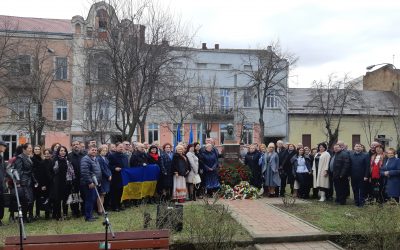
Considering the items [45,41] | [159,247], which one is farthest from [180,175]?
[45,41]

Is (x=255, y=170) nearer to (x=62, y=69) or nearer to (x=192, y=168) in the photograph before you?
(x=192, y=168)

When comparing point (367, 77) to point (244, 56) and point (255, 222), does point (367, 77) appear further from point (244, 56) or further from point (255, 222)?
point (255, 222)

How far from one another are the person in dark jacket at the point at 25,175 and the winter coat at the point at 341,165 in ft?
27.6

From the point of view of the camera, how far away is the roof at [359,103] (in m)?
48.0

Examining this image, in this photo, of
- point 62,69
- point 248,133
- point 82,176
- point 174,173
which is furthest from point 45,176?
point 248,133

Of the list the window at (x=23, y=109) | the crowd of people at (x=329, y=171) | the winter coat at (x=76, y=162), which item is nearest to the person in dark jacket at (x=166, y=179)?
the winter coat at (x=76, y=162)

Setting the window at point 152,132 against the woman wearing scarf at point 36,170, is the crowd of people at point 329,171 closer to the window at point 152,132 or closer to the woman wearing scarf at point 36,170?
the woman wearing scarf at point 36,170

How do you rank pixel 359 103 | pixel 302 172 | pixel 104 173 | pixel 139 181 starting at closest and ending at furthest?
pixel 104 173
pixel 139 181
pixel 302 172
pixel 359 103

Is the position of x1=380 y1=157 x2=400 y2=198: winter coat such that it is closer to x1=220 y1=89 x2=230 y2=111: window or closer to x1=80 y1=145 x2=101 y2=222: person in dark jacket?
x1=80 y1=145 x2=101 y2=222: person in dark jacket

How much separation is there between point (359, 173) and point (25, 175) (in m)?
8.93

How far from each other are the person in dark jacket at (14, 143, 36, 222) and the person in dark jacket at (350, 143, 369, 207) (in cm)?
872

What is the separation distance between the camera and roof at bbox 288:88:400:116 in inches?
1891

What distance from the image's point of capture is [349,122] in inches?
1919

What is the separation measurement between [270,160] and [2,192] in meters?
8.29
